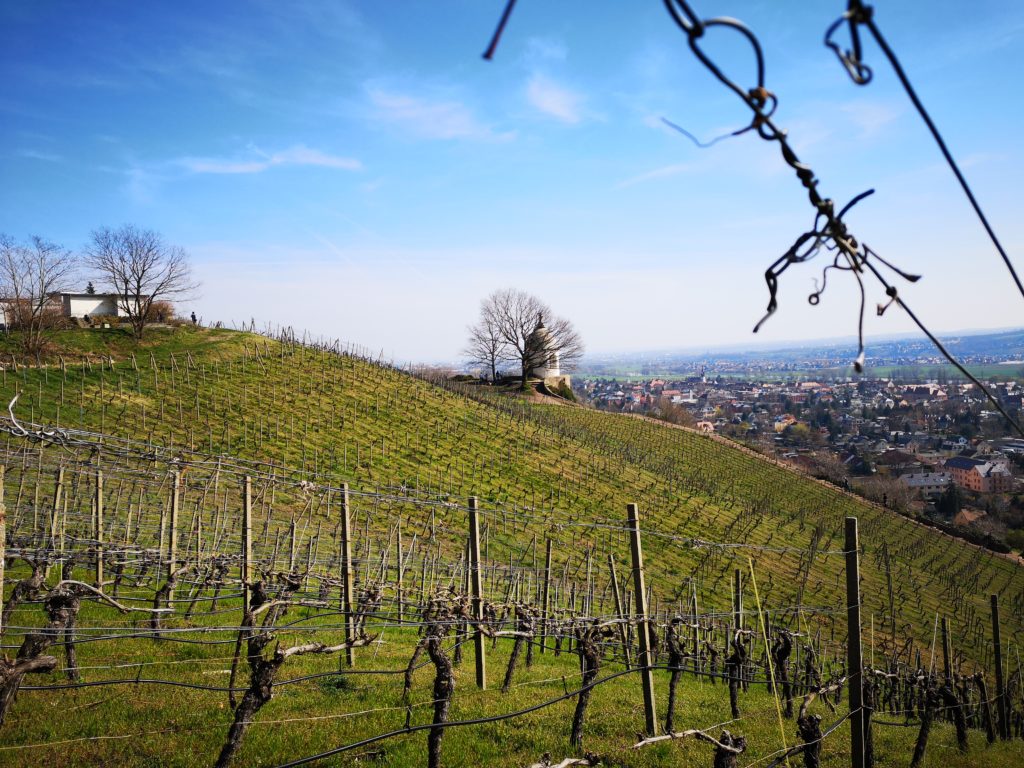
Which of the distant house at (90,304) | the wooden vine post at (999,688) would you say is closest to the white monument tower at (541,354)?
the distant house at (90,304)

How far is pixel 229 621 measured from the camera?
966cm

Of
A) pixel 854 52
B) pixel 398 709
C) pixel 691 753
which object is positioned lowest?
pixel 691 753

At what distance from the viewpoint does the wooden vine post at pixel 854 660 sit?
5.39 meters

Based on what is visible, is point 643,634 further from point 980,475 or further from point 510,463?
point 980,475

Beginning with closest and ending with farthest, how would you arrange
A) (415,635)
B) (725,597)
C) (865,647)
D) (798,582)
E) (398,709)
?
(398,709) < (415,635) < (865,647) < (725,597) < (798,582)

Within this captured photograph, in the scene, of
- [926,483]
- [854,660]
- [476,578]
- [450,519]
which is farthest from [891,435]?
[476,578]

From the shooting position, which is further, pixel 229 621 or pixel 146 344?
pixel 146 344

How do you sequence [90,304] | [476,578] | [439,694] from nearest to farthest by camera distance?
[439,694] → [476,578] → [90,304]

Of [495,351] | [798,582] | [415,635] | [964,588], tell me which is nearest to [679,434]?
[495,351]

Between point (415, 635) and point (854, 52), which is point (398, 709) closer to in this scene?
point (415, 635)

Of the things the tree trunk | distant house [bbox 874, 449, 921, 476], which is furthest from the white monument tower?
the tree trunk

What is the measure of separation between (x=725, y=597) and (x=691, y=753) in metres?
16.0

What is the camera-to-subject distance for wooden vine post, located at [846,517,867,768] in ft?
17.7

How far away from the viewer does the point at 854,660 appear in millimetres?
5617
